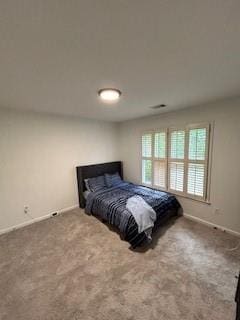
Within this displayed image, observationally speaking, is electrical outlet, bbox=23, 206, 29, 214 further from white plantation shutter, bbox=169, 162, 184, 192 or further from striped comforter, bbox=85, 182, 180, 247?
white plantation shutter, bbox=169, 162, 184, 192

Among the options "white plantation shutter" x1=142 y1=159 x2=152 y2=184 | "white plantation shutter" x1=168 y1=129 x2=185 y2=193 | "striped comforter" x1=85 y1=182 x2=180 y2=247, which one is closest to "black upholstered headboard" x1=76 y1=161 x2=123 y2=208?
→ "striped comforter" x1=85 y1=182 x2=180 y2=247

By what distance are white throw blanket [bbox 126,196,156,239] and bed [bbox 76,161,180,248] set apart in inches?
2.4

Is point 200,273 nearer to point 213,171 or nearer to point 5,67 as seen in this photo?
point 213,171

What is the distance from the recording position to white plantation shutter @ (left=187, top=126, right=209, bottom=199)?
9.27ft

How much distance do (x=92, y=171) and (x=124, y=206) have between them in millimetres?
1559

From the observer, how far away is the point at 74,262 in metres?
2.06

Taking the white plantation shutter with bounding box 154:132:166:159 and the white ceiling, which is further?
the white plantation shutter with bounding box 154:132:166:159

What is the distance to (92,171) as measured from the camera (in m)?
3.95

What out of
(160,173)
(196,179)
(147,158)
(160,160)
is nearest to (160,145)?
(160,160)

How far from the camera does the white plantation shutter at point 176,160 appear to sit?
3137 mm

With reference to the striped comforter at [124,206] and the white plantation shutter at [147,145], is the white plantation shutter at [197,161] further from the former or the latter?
the white plantation shutter at [147,145]

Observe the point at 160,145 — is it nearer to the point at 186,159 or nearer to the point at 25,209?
the point at 186,159

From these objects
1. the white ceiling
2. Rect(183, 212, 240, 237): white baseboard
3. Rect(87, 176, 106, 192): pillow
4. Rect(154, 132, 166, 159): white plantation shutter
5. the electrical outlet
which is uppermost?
the white ceiling

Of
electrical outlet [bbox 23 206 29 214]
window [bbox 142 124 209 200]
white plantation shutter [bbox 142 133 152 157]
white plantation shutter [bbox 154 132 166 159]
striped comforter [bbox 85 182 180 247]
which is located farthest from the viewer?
white plantation shutter [bbox 142 133 152 157]
